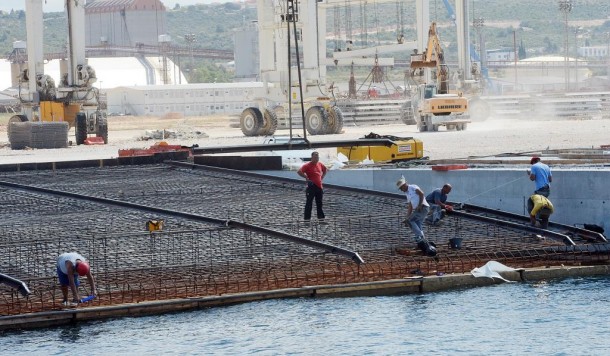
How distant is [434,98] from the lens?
6725cm

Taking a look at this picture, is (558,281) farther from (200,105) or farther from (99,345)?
(200,105)

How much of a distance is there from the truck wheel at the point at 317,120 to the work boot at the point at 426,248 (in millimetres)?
37649

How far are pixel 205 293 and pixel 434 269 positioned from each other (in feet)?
15.8

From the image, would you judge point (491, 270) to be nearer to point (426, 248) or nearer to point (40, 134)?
point (426, 248)

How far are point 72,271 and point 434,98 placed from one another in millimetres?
45964

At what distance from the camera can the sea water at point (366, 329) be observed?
70.8 feet

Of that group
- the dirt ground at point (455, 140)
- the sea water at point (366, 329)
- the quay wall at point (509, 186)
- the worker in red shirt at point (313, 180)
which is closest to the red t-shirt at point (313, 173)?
the worker in red shirt at point (313, 180)

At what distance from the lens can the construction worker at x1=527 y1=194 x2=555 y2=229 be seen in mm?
28969

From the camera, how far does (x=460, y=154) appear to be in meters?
46.4

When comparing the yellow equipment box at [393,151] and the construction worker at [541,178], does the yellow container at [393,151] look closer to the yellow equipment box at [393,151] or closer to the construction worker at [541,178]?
the yellow equipment box at [393,151]

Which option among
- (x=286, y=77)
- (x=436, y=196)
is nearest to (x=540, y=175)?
(x=436, y=196)

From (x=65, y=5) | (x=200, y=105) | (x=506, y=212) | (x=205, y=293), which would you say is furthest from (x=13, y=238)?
(x=200, y=105)

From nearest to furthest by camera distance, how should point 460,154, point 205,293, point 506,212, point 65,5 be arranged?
point 205,293, point 506,212, point 460,154, point 65,5

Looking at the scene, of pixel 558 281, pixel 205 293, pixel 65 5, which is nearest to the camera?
pixel 205 293
